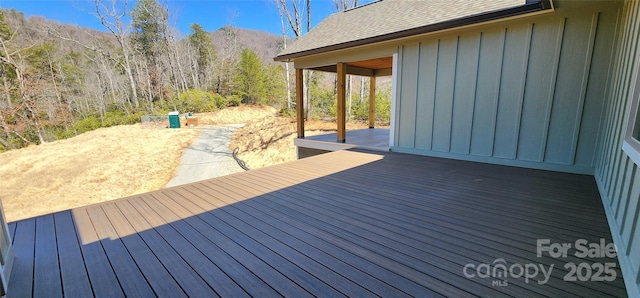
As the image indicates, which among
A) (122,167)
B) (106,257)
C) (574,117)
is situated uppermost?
(574,117)

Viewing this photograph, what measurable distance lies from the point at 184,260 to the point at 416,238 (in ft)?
4.91

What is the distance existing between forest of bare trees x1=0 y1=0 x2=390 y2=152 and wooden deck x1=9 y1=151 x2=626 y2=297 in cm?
1219

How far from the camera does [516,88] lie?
368cm

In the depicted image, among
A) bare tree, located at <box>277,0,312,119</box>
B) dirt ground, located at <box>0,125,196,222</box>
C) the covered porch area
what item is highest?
bare tree, located at <box>277,0,312,119</box>

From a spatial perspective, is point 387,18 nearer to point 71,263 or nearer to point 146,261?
point 146,261

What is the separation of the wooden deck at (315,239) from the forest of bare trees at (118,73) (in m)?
12.2

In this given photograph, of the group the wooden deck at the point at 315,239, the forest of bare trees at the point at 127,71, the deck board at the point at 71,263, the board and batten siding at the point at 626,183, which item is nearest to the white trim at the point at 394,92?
the wooden deck at the point at 315,239

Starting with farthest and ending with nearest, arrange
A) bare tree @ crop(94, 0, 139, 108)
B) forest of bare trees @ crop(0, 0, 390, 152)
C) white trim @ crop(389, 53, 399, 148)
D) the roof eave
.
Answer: bare tree @ crop(94, 0, 139, 108) → forest of bare trees @ crop(0, 0, 390, 152) → white trim @ crop(389, 53, 399, 148) → the roof eave

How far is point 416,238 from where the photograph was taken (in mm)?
1804

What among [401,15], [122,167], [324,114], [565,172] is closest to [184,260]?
Result: [565,172]

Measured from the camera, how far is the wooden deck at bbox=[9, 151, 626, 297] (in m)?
1.35

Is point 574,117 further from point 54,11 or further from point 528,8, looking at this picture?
point 54,11

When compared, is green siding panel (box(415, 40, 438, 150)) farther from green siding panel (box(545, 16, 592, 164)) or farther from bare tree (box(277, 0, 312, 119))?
bare tree (box(277, 0, 312, 119))

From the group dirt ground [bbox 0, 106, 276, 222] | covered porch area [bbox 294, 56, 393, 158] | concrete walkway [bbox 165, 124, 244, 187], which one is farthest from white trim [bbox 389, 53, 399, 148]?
dirt ground [bbox 0, 106, 276, 222]
